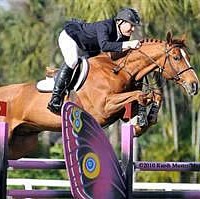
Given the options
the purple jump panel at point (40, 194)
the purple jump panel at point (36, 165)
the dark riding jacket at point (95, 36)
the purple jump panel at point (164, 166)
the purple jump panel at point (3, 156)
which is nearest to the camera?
the purple jump panel at point (3, 156)

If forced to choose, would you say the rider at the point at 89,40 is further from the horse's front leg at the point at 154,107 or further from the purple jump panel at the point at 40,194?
the purple jump panel at the point at 40,194

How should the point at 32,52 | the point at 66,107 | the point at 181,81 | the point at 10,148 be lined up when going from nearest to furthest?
the point at 66,107, the point at 181,81, the point at 10,148, the point at 32,52

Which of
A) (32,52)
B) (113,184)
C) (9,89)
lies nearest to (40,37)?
(32,52)

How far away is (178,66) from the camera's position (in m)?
7.48

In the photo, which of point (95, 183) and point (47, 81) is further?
point (47, 81)

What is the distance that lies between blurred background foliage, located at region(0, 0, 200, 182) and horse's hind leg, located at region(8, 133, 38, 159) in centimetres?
390

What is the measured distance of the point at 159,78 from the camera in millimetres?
7688

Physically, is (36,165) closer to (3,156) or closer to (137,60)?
(3,156)

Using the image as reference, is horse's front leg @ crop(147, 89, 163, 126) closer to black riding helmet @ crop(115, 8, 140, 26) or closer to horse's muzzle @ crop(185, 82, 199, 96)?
horse's muzzle @ crop(185, 82, 199, 96)

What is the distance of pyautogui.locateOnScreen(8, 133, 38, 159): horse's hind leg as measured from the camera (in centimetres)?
811

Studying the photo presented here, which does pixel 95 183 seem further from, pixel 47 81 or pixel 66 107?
pixel 47 81

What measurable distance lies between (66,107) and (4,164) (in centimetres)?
62

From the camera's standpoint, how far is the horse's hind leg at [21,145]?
811cm

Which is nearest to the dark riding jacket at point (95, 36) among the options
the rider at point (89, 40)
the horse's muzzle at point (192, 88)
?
the rider at point (89, 40)
